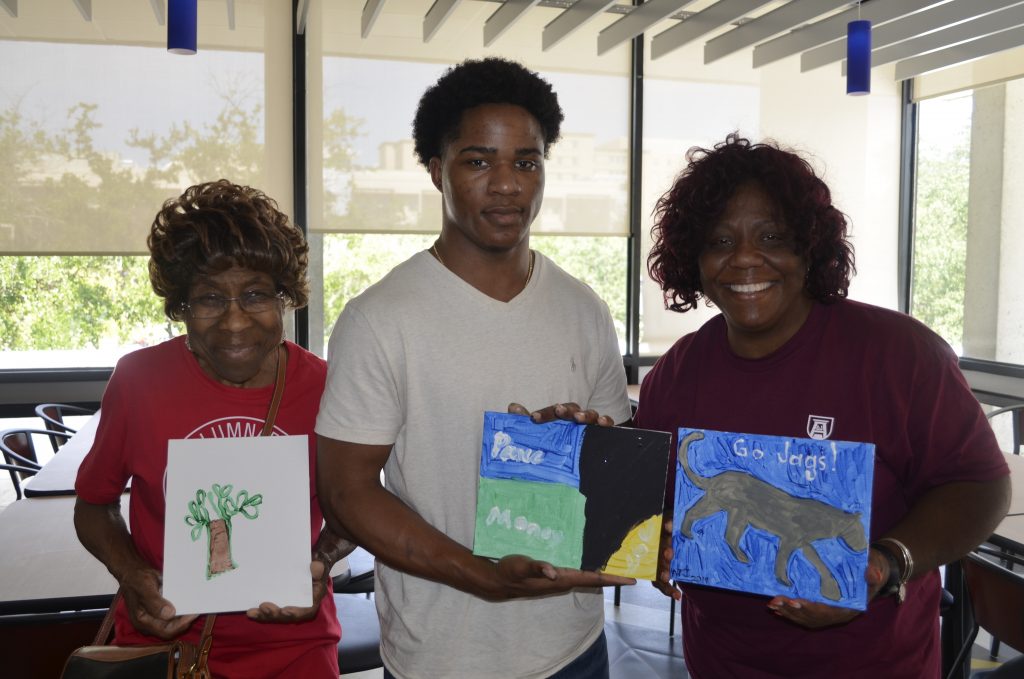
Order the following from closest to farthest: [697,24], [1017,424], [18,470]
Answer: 1. [18,470]
2. [1017,424]
3. [697,24]

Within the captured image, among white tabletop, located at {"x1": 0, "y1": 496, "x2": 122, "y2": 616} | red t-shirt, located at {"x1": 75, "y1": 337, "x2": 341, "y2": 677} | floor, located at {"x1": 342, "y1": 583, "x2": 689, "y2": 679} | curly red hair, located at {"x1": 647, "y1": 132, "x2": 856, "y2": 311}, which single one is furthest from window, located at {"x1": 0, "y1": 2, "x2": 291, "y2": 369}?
curly red hair, located at {"x1": 647, "y1": 132, "x2": 856, "y2": 311}

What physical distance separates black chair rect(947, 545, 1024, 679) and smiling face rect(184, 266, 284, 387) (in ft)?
6.21

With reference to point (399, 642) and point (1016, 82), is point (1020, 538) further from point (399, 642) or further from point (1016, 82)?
point (1016, 82)

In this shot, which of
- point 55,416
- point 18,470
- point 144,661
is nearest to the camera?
point 144,661

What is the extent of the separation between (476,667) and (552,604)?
0.56 ft

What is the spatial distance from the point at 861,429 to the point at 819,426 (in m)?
0.07

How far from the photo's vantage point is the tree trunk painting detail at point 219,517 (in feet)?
5.04

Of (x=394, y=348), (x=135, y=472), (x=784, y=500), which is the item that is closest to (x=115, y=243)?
(x=135, y=472)

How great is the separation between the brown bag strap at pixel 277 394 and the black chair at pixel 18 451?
2.44m

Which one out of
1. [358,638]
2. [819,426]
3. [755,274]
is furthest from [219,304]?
[358,638]

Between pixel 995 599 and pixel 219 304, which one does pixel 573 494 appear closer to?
pixel 219 304

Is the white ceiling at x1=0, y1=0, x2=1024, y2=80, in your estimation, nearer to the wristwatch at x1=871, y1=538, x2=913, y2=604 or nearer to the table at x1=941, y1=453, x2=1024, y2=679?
the table at x1=941, y1=453, x2=1024, y2=679

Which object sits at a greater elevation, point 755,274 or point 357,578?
point 755,274

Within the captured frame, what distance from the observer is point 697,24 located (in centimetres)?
514
